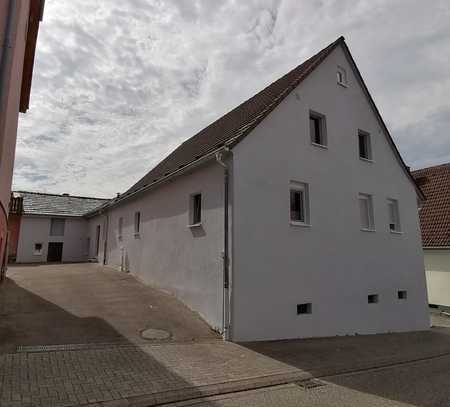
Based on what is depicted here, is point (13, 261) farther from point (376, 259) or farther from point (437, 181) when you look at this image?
point (437, 181)

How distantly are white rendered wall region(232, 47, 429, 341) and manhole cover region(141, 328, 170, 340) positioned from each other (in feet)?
5.26

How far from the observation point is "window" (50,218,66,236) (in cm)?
2683

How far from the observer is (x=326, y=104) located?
37.7 ft

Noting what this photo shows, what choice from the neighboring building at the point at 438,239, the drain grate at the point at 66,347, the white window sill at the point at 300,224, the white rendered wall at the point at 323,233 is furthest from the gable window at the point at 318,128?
the neighboring building at the point at 438,239

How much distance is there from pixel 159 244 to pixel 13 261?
18178 millimetres

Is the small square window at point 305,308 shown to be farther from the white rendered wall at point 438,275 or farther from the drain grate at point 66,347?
the white rendered wall at point 438,275

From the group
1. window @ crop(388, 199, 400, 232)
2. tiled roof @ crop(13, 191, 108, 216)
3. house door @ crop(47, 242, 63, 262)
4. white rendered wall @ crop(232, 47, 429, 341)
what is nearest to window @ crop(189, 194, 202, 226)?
white rendered wall @ crop(232, 47, 429, 341)

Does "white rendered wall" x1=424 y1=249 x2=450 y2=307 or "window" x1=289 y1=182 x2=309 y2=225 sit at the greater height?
"window" x1=289 y1=182 x2=309 y2=225

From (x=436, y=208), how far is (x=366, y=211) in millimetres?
9446

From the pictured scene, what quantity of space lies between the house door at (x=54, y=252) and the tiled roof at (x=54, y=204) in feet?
7.96

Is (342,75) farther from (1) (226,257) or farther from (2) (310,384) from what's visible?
(2) (310,384)

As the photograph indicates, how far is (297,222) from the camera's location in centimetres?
970

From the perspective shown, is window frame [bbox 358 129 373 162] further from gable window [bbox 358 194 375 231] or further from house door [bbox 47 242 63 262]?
house door [bbox 47 242 63 262]

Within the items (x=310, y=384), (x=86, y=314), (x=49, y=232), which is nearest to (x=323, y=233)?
(x=310, y=384)
